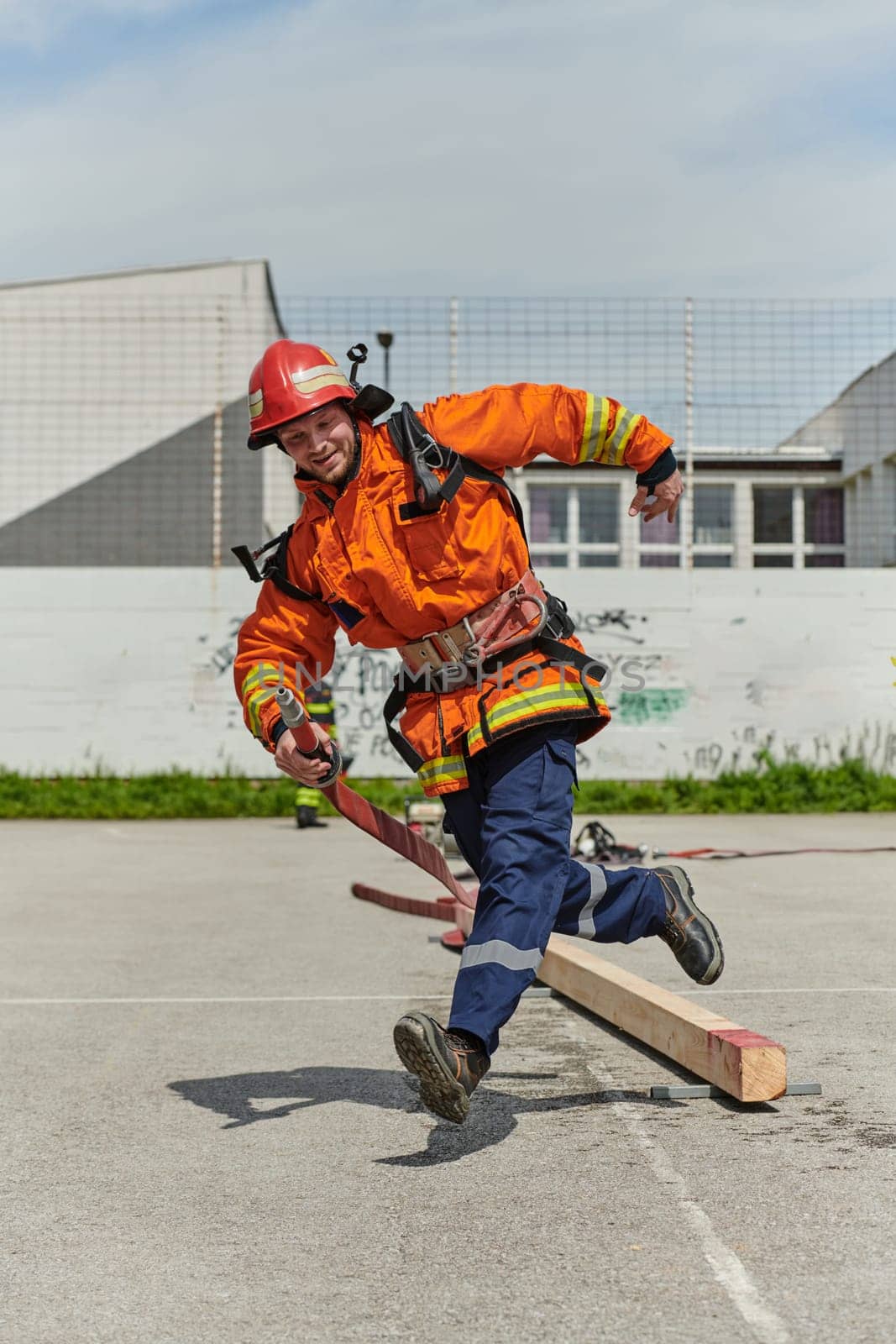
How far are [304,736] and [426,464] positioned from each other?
77cm

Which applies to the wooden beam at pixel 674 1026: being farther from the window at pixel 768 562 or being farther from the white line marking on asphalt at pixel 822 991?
the window at pixel 768 562

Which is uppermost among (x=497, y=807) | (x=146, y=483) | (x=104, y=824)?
(x=146, y=483)

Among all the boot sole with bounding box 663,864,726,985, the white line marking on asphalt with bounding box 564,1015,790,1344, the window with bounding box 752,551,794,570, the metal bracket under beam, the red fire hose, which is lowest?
the metal bracket under beam

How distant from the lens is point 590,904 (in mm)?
4004

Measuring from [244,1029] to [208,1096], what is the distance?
3.16 ft

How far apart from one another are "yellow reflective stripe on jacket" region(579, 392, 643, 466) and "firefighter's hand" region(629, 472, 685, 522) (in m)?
0.13

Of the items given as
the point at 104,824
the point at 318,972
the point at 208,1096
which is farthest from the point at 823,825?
the point at 208,1096

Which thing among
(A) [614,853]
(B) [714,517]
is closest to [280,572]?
(A) [614,853]

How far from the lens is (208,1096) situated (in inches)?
163

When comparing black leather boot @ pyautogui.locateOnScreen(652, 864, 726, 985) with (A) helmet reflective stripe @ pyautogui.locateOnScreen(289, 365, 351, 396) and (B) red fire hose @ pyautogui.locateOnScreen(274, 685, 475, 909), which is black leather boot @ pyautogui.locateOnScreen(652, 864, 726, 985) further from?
(A) helmet reflective stripe @ pyautogui.locateOnScreen(289, 365, 351, 396)

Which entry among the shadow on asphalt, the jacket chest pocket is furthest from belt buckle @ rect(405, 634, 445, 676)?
the shadow on asphalt

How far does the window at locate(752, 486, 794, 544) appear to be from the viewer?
17.5 meters

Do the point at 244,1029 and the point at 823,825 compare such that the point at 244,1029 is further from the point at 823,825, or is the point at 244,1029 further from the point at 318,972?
the point at 823,825

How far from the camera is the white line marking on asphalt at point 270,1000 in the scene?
18.3ft
